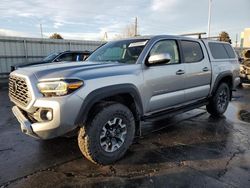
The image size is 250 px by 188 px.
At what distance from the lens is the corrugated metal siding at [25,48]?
15258 millimetres

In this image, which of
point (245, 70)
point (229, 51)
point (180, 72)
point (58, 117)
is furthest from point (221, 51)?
point (245, 70)

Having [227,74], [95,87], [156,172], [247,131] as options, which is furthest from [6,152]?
[227,74]

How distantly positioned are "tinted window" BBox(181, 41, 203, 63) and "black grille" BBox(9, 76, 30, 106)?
3103 millimetres

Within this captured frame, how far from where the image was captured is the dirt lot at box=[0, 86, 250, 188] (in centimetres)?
314

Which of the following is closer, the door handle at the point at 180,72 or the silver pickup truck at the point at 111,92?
the silver pickup truck at the point at 111,92

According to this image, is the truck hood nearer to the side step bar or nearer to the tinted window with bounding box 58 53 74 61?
the side step bar

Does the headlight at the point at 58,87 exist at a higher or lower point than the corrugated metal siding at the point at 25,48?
lower

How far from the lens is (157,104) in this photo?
4.25 metres

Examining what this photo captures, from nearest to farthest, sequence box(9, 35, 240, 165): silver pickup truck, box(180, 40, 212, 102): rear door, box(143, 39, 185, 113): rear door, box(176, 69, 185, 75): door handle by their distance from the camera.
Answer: box(9, 35, 240, 165): silver pickup truck, box(143, 39, 185, 113): rear door, box(176, 69, 185, 75): door handle, box(180, 40, 212, 102): rear door

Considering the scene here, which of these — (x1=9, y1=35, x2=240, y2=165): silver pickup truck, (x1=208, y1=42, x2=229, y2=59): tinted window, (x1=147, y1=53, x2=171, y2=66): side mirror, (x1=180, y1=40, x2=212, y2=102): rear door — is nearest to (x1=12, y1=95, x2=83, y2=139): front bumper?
(x1=9, y1=35, x2=240, y2=165): silver pickup truck

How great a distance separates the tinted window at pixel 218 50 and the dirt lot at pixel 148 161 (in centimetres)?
181

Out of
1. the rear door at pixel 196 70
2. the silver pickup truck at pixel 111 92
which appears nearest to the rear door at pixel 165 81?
the silver pickup truck at pixel 111 92

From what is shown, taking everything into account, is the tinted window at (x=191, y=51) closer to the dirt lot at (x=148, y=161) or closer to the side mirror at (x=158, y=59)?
the side mirror at (x=158, y=59)

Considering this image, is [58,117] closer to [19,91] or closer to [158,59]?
[19,91]
